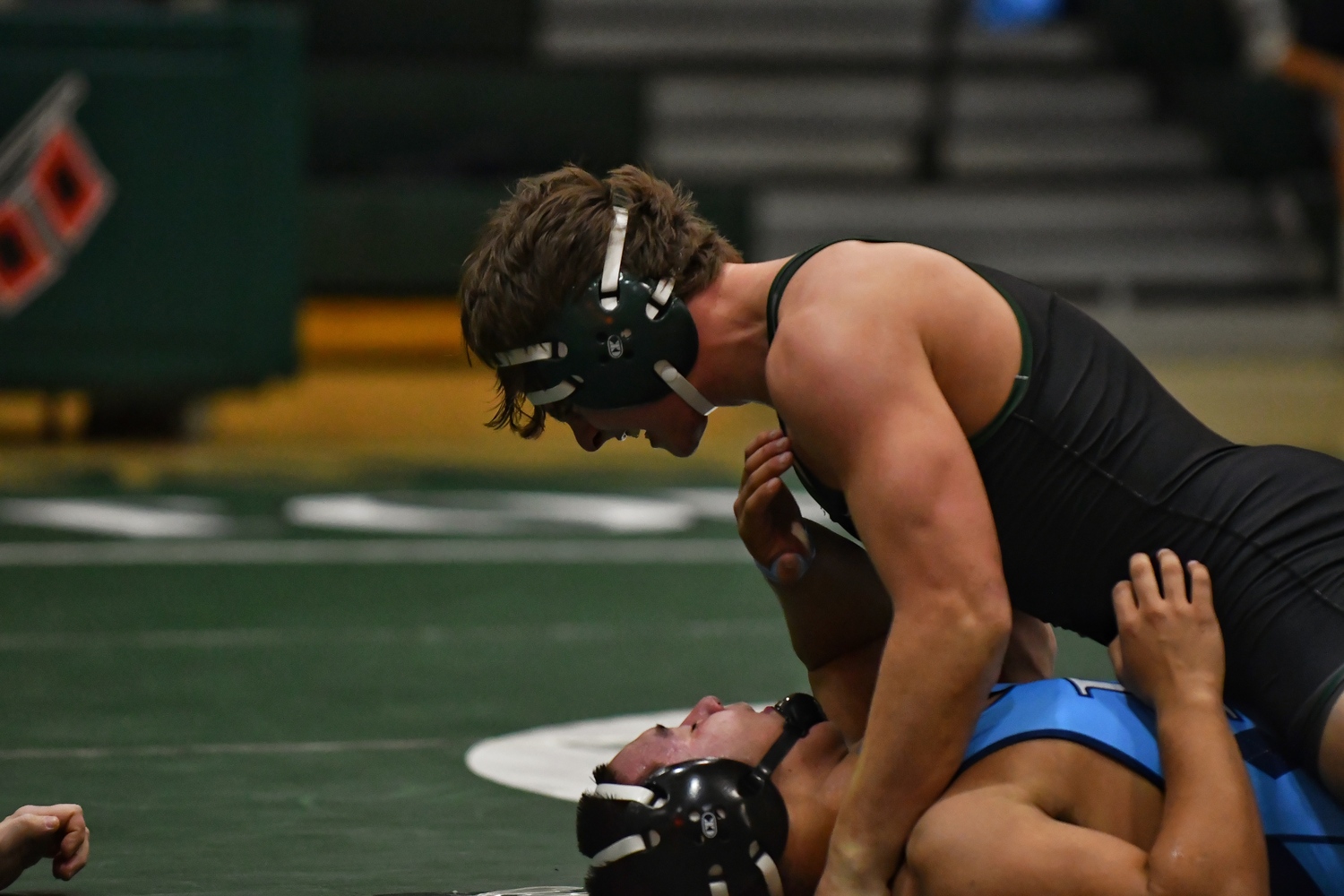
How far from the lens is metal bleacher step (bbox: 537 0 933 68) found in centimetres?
1579

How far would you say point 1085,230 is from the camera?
14914 mm

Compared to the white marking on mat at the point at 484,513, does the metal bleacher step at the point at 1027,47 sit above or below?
above

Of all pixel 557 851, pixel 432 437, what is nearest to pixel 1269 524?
pixel 557 851

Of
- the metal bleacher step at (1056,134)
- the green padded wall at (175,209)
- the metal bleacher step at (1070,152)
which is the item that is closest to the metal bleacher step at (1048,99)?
the metal bleacher step at (1056,134)

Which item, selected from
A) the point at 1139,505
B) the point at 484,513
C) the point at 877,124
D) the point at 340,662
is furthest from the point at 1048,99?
the point at 1139,505

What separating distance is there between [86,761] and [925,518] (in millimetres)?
2031

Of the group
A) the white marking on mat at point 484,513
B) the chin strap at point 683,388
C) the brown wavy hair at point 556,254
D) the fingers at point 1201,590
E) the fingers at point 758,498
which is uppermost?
the brown wavy hair at point 556,254

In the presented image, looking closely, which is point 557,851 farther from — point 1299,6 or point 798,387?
point 1299,6

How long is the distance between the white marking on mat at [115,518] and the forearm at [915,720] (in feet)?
14.9

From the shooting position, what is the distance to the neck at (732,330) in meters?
2.84

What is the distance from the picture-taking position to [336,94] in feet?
47.0

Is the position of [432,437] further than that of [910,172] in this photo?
No

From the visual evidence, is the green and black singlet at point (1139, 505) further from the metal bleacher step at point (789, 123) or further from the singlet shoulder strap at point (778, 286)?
the metal bleacher step at point (789, 123)

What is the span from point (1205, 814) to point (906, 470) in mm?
569
